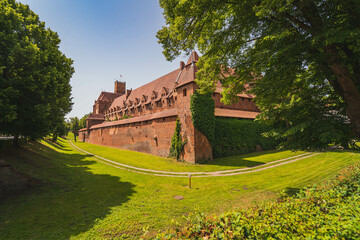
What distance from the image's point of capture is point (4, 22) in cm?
808

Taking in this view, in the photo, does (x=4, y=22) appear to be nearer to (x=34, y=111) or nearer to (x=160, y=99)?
(x=34, y=111)

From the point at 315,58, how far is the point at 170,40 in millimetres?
6965

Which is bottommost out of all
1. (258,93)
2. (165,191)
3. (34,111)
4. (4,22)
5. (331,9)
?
(165,191)

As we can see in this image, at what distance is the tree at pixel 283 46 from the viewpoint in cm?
588

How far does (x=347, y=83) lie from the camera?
6000 mm

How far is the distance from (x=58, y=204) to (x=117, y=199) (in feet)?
8.84

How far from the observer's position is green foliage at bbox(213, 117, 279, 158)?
2131cm

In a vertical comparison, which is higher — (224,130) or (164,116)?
(164,116)

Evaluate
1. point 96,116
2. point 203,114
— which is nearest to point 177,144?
point 203,114

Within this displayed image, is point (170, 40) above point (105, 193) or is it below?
above

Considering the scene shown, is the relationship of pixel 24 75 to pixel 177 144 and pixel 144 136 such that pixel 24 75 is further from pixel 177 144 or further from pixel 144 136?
pixel 144 136

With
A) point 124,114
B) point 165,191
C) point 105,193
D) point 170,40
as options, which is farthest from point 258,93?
point 124,114

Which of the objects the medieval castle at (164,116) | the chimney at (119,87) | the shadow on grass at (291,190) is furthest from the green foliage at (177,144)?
the chimney at (119,87)

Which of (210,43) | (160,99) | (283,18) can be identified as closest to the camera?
(283,18)
